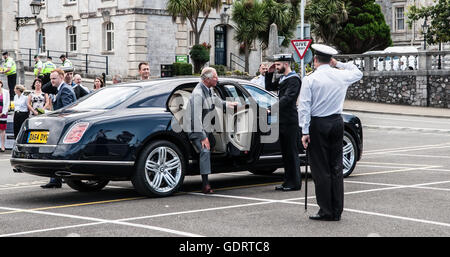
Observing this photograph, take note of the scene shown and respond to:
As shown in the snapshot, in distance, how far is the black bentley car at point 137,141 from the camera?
31.6 ft

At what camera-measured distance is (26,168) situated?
9891 mm

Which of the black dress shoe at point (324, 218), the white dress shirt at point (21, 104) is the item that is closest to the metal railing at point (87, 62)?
the white dress shirt at point (21, 104)

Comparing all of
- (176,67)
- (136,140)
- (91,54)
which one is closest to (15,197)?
(136,140)

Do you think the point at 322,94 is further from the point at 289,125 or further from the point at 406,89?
the point at 406,89

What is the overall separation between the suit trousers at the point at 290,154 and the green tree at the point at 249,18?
107 ft

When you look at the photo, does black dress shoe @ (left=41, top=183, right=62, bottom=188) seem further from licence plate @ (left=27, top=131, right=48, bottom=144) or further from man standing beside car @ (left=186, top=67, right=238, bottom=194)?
man standing beside car @ (left=186, top=67, right=238, bottom=194)

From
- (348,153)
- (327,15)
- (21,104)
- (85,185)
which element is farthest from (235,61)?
(85,185)

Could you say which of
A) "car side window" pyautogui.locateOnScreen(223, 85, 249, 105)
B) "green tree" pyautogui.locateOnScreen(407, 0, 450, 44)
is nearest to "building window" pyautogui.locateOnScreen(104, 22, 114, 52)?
"green tree" pyautogui.locateOnScreen(407, 0, 450, 44)

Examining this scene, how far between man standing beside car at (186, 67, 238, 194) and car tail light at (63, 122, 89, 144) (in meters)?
1.41

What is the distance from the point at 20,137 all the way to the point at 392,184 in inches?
204

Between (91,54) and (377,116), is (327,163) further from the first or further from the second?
(91,54)

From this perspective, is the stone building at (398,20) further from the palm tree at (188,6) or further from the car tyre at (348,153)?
the car tyre at (348,153)

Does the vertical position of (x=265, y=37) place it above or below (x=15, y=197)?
above
